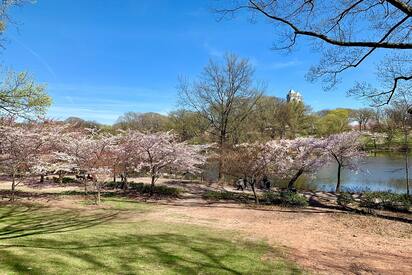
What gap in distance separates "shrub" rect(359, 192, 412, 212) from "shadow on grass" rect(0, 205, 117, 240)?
11.0m

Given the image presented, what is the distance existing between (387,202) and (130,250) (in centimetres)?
1291

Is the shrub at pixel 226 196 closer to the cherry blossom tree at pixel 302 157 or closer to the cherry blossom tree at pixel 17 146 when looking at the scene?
the cherry blossom tree at pixel 302 157

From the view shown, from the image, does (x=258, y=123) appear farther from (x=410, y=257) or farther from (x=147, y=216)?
(x=410, y=257)

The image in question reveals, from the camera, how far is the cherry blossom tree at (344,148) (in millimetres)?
21812

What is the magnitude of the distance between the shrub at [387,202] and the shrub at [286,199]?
2575mm

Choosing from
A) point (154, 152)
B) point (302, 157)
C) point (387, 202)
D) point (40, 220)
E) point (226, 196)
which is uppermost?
point (302, 157)

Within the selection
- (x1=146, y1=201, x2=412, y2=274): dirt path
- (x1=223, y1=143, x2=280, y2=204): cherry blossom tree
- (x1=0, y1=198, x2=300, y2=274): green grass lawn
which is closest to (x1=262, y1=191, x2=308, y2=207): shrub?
(x1=223, y1=143, x2=280, y2=204): cherry blossom tree

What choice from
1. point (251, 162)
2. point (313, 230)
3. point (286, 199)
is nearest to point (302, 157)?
point (286, 199)

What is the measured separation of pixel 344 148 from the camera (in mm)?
22562

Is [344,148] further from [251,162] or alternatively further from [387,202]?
[251,162]

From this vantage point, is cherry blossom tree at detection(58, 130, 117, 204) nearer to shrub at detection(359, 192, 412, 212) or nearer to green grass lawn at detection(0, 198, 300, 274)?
green grass lawn at detection(0, 198, 300, 274)

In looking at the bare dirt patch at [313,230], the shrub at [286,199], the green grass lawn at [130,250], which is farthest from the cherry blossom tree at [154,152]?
the green grass lawn at [130,250]

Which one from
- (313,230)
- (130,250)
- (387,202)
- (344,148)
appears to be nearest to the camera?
(130,250)

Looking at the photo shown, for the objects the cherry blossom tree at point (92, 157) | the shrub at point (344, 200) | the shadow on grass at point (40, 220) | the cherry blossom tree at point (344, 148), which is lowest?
the shadow on grass at point (40, 220)
